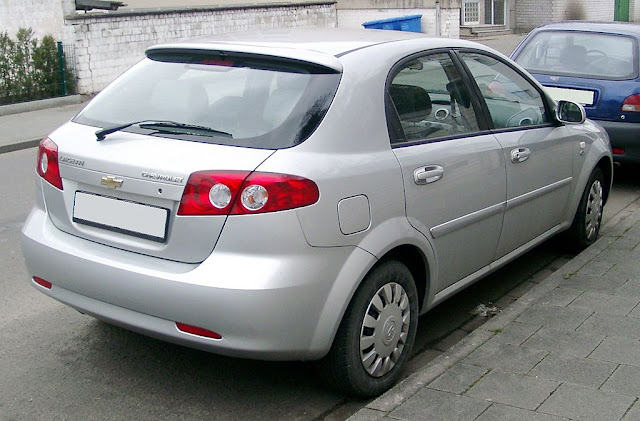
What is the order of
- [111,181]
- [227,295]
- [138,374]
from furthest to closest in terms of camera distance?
1. [138,374]
2. [111,181]
3. [227,295]

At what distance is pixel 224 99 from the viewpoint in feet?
13.1

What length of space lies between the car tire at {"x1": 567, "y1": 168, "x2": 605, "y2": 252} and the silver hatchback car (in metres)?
1.57

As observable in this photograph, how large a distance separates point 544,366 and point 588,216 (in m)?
2.42

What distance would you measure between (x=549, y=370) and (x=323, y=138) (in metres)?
1.52

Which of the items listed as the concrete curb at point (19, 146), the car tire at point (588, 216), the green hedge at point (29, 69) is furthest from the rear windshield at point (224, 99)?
the green hedge at point (29, 69)

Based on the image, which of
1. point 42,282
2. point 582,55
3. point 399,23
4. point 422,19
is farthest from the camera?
point 422,19

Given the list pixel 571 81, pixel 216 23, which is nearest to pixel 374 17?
pixel 216 23

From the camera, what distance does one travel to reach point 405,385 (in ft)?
12.8

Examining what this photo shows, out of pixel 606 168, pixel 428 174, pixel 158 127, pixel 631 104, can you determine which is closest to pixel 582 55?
pixel 631 104

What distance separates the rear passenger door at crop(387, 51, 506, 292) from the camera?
4160 mm

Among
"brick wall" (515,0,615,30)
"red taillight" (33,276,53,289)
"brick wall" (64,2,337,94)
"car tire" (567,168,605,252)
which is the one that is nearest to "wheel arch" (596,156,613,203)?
"car tire" (567,168,605,252)

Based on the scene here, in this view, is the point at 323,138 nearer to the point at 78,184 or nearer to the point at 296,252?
the point at 296,252

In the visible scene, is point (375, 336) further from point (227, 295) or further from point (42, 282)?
point (42, 282)

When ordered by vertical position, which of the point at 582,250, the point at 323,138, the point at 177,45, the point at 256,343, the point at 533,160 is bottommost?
the point at 582,250
